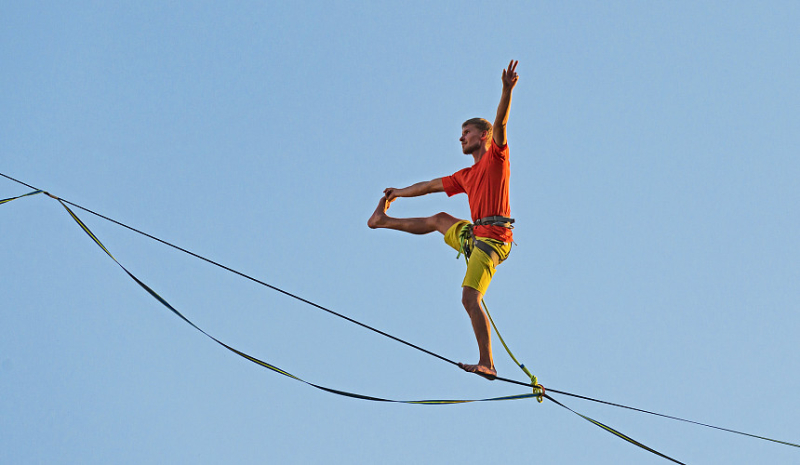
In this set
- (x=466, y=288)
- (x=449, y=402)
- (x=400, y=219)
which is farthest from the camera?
(x=400, y=219)

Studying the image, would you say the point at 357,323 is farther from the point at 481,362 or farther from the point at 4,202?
the point at 4,202

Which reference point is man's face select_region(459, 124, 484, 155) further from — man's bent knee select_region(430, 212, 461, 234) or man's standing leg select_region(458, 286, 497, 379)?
man's standing leg select_region(458, 286, 497, 379)

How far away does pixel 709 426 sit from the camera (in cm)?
884

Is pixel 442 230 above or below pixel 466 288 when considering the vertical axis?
above

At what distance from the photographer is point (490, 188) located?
8.95 m

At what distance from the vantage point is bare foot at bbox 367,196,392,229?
974 centimetres

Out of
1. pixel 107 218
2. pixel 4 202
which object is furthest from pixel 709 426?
pixel 4 202

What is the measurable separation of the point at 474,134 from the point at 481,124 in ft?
0.36

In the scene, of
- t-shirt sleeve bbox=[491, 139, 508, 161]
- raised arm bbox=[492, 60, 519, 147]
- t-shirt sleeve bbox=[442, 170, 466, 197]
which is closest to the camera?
raised arm bbox=[492, 60, 519, 147]

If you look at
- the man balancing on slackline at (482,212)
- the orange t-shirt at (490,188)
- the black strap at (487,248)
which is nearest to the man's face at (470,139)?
the man balancing on slackline at (482,212)

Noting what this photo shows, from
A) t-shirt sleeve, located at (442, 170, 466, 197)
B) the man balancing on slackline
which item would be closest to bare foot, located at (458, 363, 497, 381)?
the man balancing on slackline

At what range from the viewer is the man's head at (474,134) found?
929 centimetres

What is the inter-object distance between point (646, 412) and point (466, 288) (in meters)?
1.77

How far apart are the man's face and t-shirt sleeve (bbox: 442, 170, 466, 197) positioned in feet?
0.73
